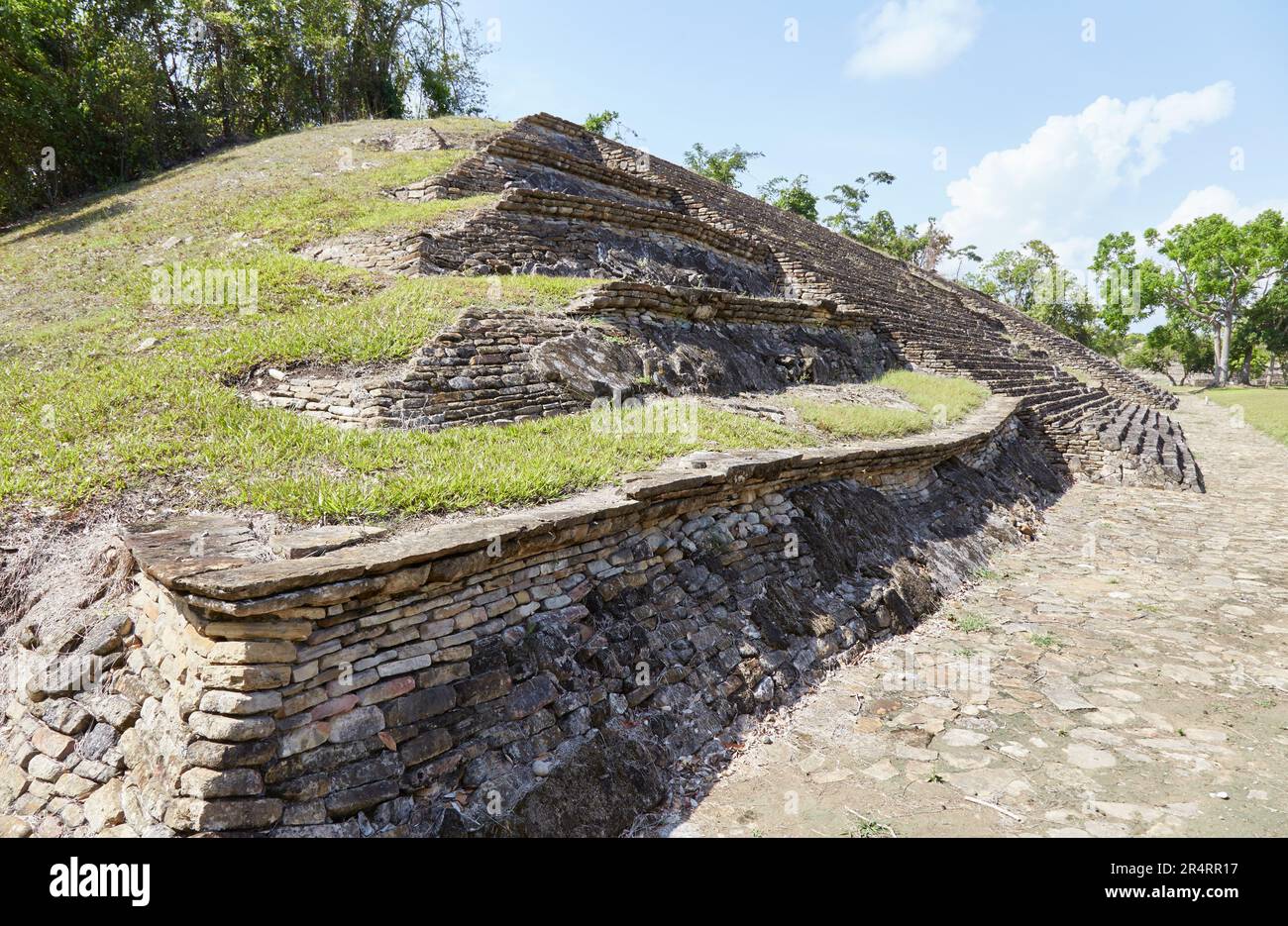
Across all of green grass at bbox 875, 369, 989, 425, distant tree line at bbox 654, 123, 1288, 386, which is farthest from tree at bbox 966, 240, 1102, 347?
green grass at bbox 875, 369, 989, 425

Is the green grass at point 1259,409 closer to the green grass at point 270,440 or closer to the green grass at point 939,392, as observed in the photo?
the green grass at point 939,392

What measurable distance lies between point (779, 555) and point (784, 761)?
1711 mm

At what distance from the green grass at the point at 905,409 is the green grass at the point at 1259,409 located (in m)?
10.0

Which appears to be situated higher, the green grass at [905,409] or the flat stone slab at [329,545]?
the green grass at [905,409]

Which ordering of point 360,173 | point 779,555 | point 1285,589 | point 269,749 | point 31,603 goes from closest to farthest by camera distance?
point 269,749 → point 31,603 → point 779,555 → point 1285,589 → point 360,173

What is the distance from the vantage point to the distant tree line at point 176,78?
44.4ft

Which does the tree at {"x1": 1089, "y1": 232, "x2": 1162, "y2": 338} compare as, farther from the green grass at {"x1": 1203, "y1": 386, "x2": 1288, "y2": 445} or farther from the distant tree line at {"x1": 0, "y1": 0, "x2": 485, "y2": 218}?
the distant tree line at {"x1": 0, "y1": 0, "x2": 485, "y2": 218}

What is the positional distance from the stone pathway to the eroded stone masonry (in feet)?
1.12

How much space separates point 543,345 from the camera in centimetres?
648

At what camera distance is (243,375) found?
5.70 meters

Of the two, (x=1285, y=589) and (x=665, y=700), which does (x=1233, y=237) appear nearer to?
(x=1285, y=589)

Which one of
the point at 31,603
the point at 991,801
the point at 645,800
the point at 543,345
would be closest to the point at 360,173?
the point at 543,345
